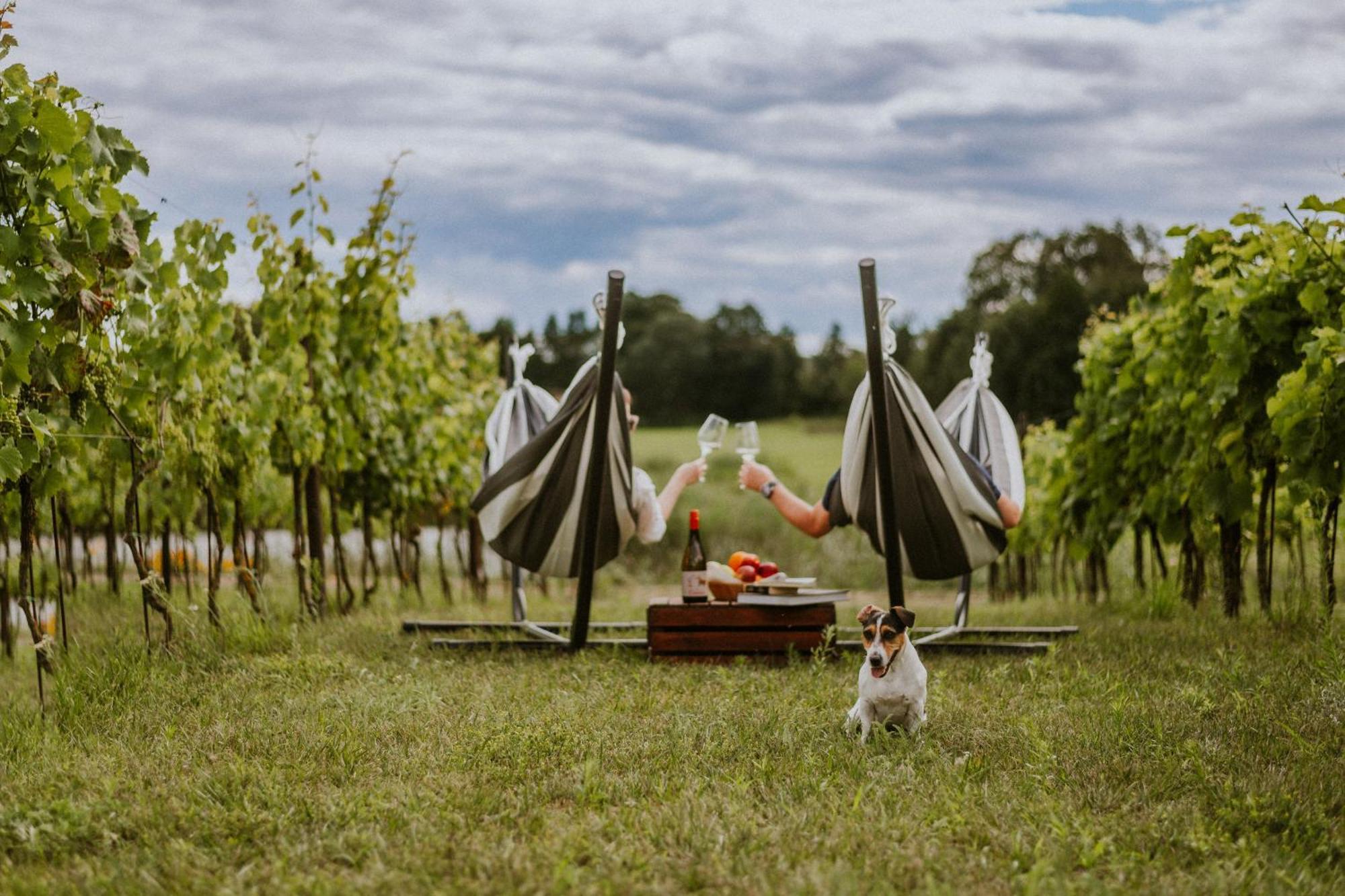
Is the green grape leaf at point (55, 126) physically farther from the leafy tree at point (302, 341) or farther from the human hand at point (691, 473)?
the human hand at point (691, 473)

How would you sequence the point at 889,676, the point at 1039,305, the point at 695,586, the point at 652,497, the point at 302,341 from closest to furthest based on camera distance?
1. the point at 889,676
2. the point at 695,586
3. the point at 652,497
4. the point at 302,341
5. the point at 1039,305

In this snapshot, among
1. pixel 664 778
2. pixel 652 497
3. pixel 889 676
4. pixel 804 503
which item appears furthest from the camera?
pixel 804 503

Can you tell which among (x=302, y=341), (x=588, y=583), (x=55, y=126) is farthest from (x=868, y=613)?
(x=302, y=341)

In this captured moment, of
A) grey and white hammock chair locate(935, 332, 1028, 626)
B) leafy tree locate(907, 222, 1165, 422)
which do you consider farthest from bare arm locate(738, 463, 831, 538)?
leafy tree locate(907, 222, 1165, 422)

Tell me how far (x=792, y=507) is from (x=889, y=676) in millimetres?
2059

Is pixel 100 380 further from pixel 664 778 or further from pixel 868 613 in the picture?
pixel 868 613

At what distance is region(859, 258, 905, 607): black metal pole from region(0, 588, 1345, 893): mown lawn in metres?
0.46

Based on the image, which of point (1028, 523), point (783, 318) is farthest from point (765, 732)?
point (783, 318)

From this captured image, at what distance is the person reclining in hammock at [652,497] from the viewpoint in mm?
5066

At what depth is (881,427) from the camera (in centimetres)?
452

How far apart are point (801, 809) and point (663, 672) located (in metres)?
1.76

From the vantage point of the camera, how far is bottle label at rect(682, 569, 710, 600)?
4.82m

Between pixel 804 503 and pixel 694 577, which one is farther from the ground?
pixel 804 503

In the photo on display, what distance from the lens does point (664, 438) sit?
19.3m
